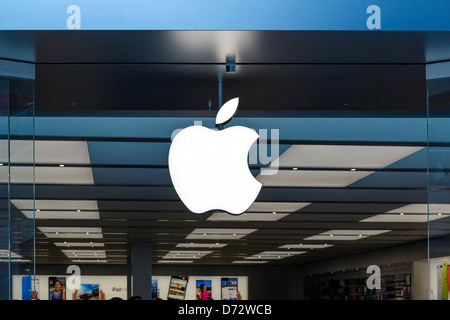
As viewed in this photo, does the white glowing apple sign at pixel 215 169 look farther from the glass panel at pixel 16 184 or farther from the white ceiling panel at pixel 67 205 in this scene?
the white ceiling panel at pixel 67 205

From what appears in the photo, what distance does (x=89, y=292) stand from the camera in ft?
93.0

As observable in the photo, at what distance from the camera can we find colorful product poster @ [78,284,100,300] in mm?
27062

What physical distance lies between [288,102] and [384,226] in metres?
8.80

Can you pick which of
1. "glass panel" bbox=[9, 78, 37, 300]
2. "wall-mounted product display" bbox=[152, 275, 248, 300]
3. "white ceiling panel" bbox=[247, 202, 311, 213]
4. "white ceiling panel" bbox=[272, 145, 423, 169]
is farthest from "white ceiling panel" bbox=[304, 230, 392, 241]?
"wall-mounted product display" bbox=[152, 275, 248, 300]

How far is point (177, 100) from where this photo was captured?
5.61 m

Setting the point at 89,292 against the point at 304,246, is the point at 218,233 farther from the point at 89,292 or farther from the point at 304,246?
the point at 89,292

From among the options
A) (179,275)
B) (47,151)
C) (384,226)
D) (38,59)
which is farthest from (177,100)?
(179,275)

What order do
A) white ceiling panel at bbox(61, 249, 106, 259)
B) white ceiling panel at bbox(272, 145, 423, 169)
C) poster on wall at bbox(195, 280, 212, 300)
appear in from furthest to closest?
poster on wall at bbox(195, 280, 212, 300) → white ceiling panel at bbox(61, 249, 106, 259) → white ceiling panel at bbox(272, 145, 423, 169)

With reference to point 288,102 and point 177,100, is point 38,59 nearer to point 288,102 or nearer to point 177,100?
point 177,100

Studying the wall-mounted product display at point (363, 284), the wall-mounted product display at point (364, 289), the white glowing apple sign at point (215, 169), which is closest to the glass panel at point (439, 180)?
the white glowing apple sign at point (215, 169)

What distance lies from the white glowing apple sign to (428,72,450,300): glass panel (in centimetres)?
121

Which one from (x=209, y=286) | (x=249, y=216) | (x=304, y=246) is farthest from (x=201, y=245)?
(x=209, y=286)

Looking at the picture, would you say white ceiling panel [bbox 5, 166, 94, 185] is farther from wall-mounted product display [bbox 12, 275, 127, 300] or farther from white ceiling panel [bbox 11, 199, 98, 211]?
wall-mounted product display [bbox 12, 275, 127, 300]

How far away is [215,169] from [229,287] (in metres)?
23.5
